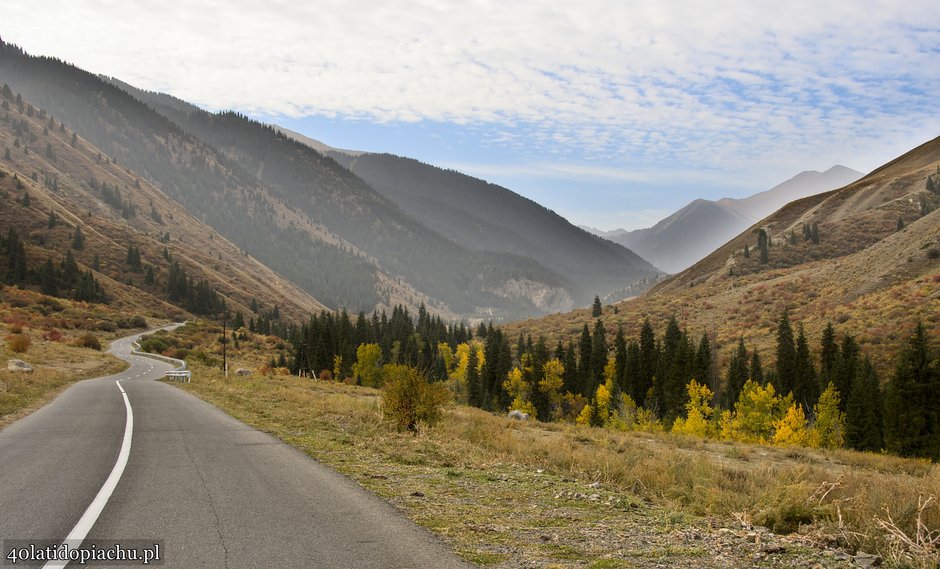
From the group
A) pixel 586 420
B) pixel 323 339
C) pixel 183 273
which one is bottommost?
pixel 586 420

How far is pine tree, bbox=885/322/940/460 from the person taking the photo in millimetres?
43531

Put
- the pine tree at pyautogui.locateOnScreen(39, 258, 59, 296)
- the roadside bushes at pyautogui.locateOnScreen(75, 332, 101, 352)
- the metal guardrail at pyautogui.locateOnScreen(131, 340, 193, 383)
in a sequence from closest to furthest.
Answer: the metal guardrail at pyautogui.locateOnScreen(131, 340, 193, 383) < the roadside bushes at pyautogui.locateOnScreen(75, 332, 101, 352) < the pine tree at pyautogui.locateOnScreen(39, 258, 59, 296)

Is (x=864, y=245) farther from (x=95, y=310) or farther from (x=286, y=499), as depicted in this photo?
(x=95, y=310)

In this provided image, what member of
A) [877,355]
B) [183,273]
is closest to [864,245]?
[877,355]

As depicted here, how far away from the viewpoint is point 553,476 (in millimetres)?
12141

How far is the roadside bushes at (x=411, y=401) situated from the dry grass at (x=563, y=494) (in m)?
0.51

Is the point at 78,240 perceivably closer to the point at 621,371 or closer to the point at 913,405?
the point at 621,371

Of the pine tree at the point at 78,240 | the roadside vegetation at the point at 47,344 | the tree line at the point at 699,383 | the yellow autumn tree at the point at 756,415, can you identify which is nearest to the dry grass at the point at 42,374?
the roadside vegetation at the point at 47,344

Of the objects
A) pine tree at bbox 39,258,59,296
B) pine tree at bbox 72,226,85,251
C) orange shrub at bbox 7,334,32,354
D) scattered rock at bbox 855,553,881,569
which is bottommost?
orange shrub at bbox 7,334,32,354

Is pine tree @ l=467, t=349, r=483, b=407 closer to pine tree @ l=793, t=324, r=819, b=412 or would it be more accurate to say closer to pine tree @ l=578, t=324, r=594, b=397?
pine tree @ l=578, t=324, r=594, b=397

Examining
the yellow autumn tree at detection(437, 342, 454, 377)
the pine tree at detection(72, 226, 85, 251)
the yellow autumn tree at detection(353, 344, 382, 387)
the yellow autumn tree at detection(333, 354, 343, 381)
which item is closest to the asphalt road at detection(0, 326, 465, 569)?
the yellow autumn tree at detection(353, 344, 382, 387)

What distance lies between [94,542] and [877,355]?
73.6 m

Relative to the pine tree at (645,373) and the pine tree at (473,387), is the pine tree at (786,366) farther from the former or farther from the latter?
the pine tree at (473,387)

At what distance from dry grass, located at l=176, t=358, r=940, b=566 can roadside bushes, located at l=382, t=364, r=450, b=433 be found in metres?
0.51
